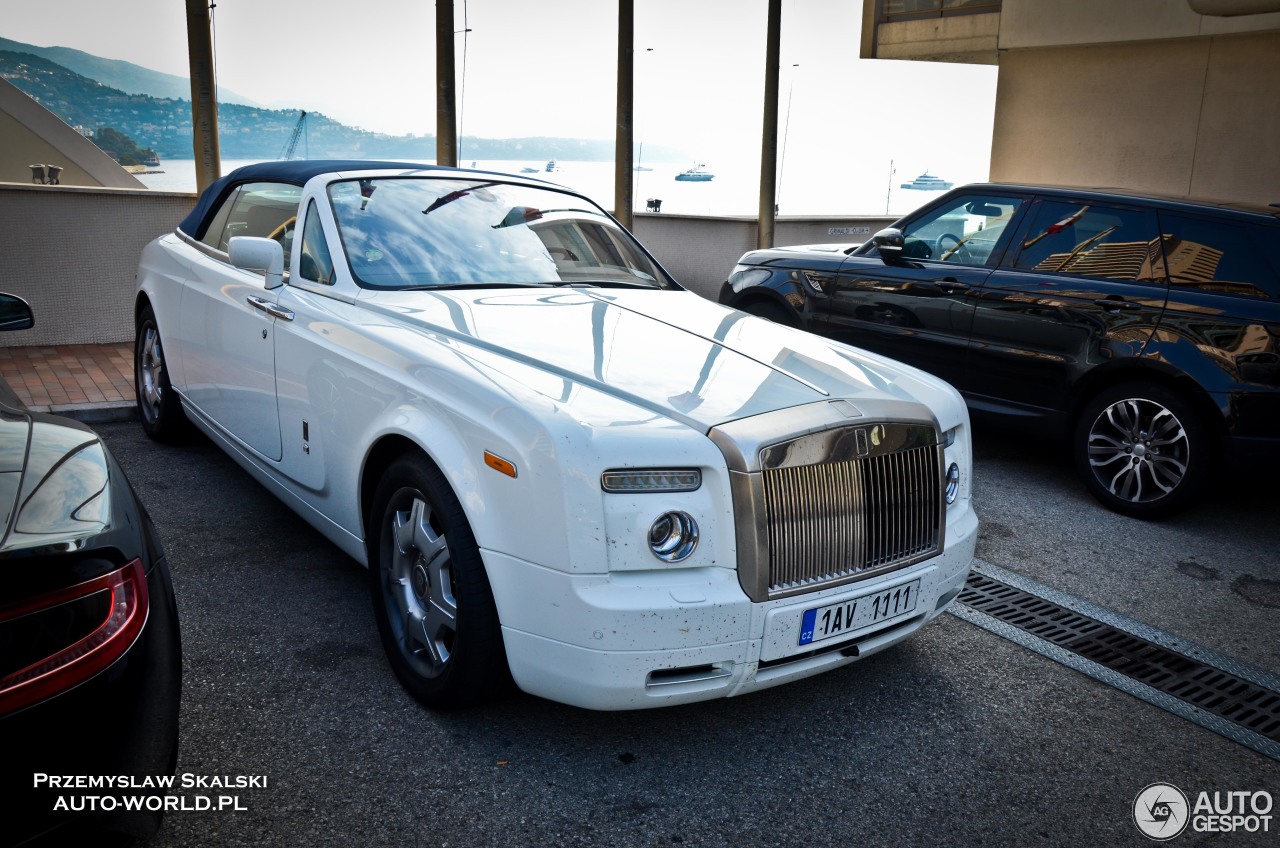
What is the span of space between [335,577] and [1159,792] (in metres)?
3.12

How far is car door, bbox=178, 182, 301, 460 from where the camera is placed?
14.0 feet

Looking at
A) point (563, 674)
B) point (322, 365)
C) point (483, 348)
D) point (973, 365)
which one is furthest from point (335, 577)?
point (973, 365)

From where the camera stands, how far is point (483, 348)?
332 cm

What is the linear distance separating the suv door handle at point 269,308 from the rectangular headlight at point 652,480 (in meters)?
1.95

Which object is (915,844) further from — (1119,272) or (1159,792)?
(1119,272)

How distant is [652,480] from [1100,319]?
4042mm

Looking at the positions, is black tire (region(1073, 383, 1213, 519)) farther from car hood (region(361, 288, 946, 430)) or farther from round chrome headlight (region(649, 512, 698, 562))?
round chrome headlight (region(649, 512, 698, 562))

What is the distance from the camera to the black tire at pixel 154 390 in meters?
5.71

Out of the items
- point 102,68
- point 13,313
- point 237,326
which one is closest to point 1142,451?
point 237,326

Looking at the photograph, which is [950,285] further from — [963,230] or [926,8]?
[926,8]

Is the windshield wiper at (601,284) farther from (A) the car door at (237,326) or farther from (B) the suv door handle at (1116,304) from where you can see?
(B) the suv door handle at (1116,304)

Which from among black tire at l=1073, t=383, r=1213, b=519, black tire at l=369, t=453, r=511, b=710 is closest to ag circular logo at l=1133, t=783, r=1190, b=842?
black tire at l=369, t=453, r=511, b=710

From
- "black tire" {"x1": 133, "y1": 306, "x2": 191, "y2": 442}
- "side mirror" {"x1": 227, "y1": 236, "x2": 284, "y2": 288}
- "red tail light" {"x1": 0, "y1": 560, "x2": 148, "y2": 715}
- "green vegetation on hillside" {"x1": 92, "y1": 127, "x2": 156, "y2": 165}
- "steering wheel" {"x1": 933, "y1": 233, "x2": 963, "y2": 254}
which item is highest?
"green vegetation on hillside" {"x1": 92, "y1": 127, "x2": 156, "y2": 165}

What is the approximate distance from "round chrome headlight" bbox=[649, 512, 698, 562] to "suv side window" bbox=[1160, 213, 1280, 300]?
13.3 ft
